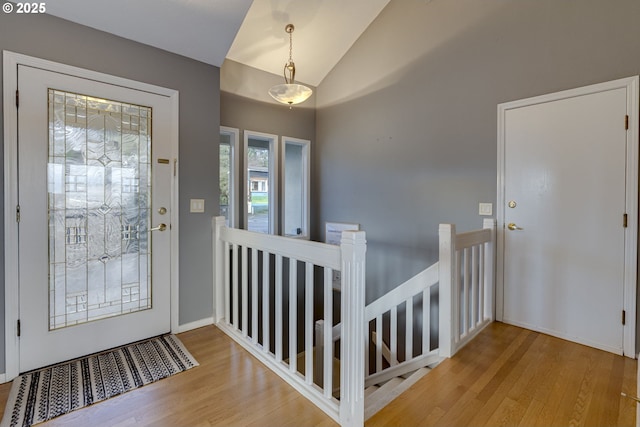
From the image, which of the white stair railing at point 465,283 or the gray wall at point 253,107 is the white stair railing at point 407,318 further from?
the gray wall at point 253,107

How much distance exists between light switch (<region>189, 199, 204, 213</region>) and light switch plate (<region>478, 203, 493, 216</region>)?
2.58 m

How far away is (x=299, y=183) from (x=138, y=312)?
8.77ft

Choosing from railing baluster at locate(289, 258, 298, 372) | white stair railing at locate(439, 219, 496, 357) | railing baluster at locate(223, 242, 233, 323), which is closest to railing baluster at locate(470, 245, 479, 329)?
white stair railing at locate(439, 219, 496, 357)

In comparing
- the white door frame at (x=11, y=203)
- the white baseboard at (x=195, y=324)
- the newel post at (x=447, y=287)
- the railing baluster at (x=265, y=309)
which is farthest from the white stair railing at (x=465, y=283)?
the white door frame at (x=11, y=203)

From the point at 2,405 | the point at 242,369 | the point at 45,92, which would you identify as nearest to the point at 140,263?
the point at 2,405

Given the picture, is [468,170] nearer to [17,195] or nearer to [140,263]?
[140,263]

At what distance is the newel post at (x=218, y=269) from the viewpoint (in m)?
2.75

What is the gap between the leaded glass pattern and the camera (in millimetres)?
2062

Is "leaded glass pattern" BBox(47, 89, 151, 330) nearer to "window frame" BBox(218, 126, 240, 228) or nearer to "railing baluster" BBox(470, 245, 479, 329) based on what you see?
"window frame" BBox(218, 126, 240, 228)

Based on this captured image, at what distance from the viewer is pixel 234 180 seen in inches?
143

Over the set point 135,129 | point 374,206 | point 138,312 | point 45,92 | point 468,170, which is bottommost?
Result: point 138,312

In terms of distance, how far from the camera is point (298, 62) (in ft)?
12.6

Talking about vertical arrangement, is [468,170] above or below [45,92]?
below

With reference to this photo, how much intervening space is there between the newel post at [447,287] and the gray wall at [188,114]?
79.1 inches
